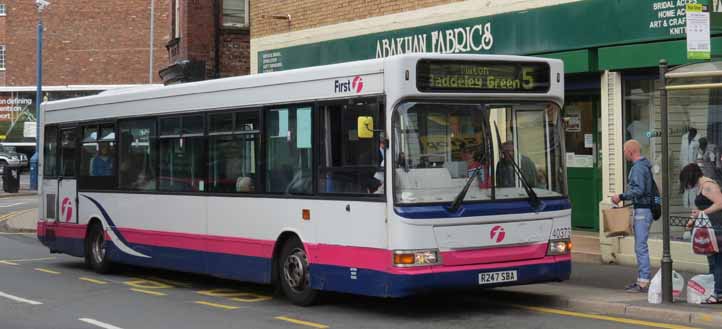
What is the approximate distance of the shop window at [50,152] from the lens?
58.0ft

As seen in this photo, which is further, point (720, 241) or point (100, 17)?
point (100, 17)

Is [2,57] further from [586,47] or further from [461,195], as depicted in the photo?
[461,195]

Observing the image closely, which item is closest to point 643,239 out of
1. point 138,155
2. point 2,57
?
point 138,155

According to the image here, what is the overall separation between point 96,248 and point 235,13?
50.4 feet

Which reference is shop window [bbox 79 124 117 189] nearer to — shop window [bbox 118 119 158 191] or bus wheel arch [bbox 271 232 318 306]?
shop window [bbox 118 119 158 191]

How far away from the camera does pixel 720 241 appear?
10.9 metres

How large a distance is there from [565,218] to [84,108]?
28.2 ft

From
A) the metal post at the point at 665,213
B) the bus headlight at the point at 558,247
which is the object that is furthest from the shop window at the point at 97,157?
the metal post at the point at 665,213

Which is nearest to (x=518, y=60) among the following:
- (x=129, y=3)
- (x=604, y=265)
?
(x=604, y=265)

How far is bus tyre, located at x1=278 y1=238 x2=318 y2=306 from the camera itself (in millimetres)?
11824

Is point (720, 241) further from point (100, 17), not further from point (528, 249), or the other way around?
point (100, 17)

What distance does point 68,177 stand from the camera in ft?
Answer: 56.6

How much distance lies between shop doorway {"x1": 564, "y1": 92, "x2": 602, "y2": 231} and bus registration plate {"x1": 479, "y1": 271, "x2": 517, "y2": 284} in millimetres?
6056

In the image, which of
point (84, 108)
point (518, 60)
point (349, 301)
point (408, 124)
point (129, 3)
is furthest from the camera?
point (129, 3)
